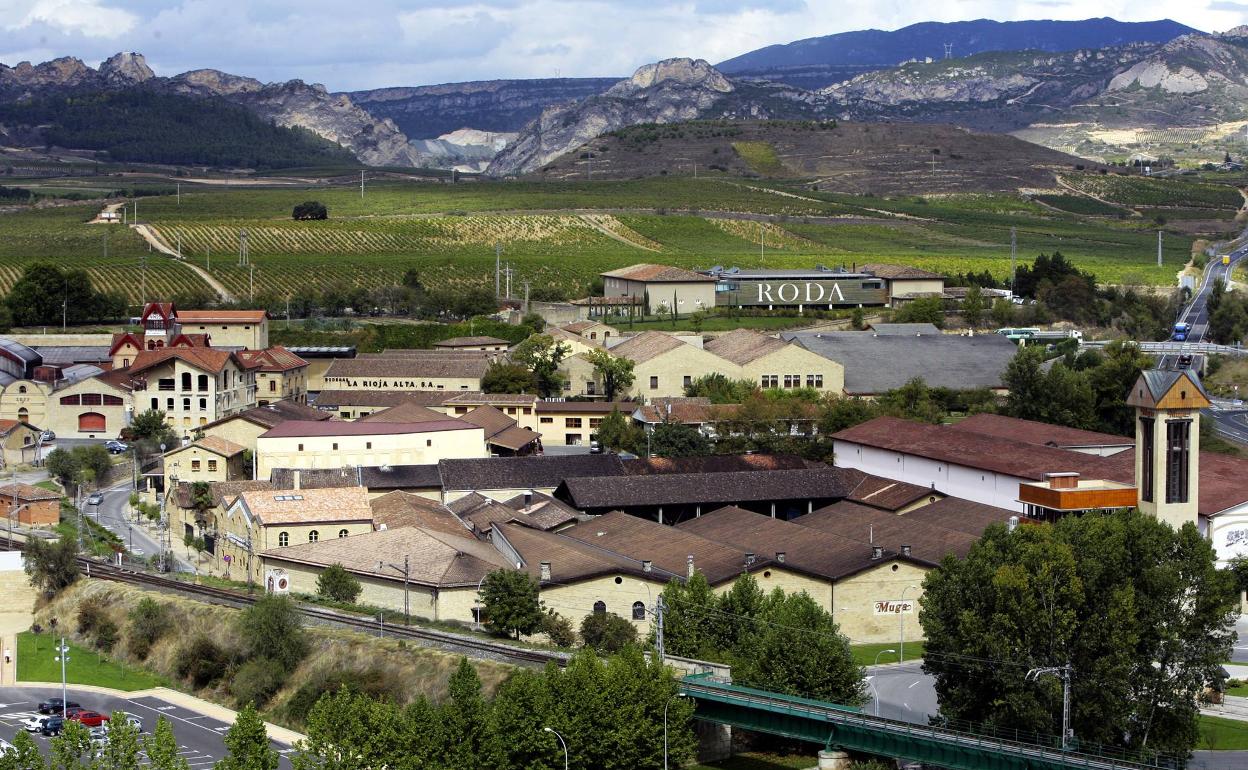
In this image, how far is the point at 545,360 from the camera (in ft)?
291

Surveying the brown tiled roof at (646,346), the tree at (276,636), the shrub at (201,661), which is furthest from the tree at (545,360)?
the tree at (276,636)

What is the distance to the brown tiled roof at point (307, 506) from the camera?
6103cm

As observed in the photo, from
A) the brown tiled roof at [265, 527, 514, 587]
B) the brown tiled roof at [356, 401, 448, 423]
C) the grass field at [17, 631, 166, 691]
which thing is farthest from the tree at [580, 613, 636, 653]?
the brown tiled roof at [356, 401, 448, 423]

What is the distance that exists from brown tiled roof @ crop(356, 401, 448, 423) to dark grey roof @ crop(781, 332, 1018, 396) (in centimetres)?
2112

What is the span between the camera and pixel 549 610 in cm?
5203

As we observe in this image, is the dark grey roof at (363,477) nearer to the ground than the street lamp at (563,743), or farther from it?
farther from it

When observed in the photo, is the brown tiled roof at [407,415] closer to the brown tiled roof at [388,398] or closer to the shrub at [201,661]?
the brown tiled roof at [388,398]

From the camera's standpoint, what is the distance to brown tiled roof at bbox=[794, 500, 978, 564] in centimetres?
5603

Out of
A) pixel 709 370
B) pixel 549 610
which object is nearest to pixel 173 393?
pixel 709 370

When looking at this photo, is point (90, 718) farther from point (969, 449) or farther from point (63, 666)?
point (969, 449)

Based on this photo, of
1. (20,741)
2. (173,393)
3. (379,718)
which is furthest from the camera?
(173,393)

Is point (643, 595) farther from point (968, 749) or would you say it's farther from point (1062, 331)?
point (1062, 331)

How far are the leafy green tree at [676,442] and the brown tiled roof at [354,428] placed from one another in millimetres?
7403

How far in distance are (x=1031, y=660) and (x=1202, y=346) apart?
6170 centimetres
